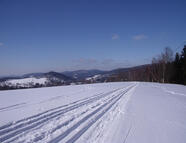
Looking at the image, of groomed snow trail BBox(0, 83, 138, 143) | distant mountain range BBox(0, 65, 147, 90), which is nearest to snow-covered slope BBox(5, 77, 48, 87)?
distant mountain range BBox(0, 65, 147, 90)

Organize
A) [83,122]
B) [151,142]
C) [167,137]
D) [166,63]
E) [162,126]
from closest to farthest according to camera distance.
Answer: [151,142]
[167,137]
[162,126]
[83,122]
[166,63]

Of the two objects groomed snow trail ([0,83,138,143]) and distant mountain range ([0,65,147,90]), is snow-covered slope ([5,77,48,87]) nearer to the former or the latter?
distant mountain range ([0,65,147,90])

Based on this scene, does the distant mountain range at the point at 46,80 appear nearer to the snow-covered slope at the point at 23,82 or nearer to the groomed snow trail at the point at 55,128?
the snow-covered slope at the point at 23,82

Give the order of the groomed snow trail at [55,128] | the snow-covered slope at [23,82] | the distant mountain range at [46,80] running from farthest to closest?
the snow-covered slope at [23,82] → the distant mountain range at [46,80] → the groomed snow trail at [55,128]

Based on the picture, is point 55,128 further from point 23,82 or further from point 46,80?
point 46,80

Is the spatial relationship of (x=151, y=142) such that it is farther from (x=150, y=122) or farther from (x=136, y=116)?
(x=136, y=116)

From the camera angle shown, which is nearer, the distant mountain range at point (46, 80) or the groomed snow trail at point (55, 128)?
the groomed snow trail at point (55, 128)

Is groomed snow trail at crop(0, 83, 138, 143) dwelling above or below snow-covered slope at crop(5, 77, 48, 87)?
above

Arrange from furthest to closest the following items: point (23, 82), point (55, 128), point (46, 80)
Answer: point (46, 80)
point (23, 82)
point (55, 128)

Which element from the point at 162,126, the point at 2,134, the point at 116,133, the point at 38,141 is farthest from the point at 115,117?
the point at 2,134

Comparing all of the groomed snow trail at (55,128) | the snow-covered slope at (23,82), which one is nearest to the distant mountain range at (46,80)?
the snow-covered slope at (23,82)

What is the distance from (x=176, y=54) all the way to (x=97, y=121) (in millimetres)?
32301

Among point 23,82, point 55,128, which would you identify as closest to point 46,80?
point 23,82

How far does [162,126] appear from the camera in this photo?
327cm
